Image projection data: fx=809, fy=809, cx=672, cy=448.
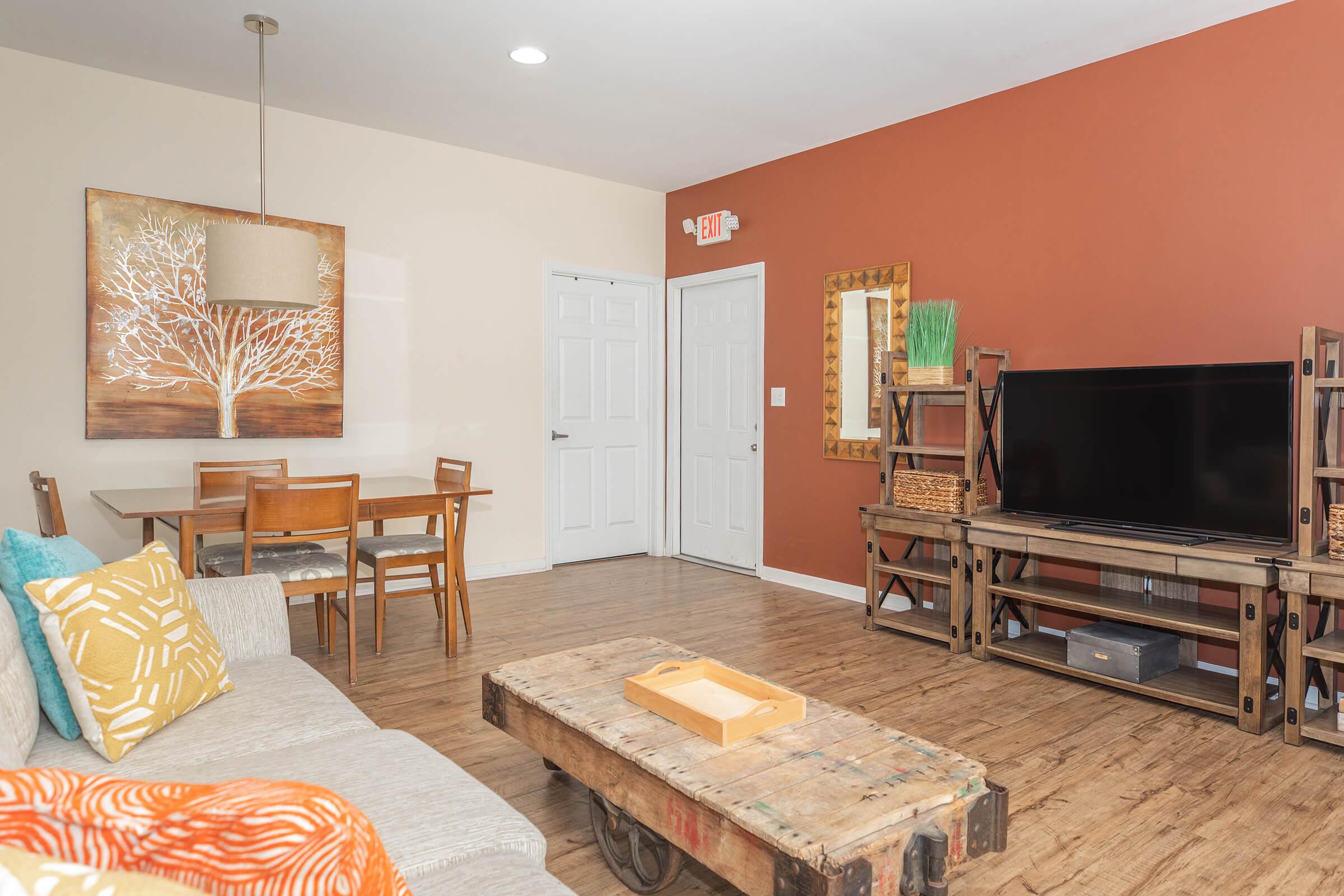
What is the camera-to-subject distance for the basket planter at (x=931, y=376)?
12.9 feet

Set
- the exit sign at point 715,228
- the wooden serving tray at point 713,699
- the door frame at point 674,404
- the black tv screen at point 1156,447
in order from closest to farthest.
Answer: the wooden serving tray at point 713,699 < the black tv screen at point 1156,447 < the exit sign at point 715,228 < the door frame at point 674,404

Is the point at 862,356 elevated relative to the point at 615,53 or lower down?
lower down

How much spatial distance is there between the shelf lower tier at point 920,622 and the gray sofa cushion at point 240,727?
275 cm

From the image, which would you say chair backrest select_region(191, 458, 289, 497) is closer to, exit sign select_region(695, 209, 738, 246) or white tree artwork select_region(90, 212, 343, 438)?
white tree artwork select_region(90, 212, 343, 438)

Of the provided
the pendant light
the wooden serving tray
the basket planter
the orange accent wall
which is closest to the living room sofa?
the wooden serving tray

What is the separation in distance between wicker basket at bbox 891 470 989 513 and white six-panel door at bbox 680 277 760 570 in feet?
5.01

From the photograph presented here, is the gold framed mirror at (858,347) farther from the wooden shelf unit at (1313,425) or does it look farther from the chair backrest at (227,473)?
the chair backrest at (227,473)

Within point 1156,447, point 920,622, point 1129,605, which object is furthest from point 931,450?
point 1129,605

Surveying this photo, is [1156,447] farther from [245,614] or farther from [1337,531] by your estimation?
[245,614]

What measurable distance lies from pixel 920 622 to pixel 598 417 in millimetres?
2753

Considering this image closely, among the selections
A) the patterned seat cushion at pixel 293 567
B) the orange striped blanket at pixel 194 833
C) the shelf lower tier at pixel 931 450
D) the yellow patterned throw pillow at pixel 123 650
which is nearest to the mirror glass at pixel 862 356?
the shelf lower tier at pixel 931 450

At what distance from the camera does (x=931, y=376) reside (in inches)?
155

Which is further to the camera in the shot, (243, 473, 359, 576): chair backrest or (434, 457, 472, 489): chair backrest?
(434, 457, 472, 489): chair backrest

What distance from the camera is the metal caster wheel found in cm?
185
